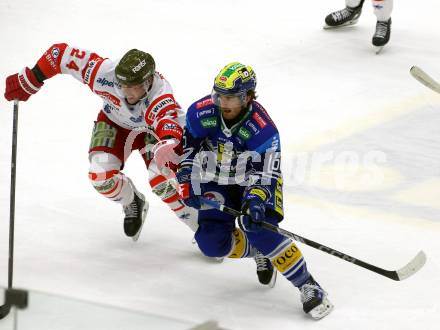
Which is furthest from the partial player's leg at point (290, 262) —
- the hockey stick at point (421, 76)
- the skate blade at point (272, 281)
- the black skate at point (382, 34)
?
the black skate at point (382, 34)

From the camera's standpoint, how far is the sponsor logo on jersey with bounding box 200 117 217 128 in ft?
15.0

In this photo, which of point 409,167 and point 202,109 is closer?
point 202,109

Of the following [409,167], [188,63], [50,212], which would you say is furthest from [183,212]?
[188,63]

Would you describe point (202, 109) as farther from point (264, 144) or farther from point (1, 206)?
point (1, 206)

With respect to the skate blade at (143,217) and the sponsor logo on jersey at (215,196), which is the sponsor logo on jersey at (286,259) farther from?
the skate blade at (143,217)

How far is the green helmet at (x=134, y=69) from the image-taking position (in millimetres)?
4699

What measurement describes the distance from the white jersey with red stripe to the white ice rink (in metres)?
0.78

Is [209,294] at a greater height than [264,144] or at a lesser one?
lesser

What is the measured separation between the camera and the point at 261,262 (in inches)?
189

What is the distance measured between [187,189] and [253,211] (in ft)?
1.60

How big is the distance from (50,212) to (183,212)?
3.21ft

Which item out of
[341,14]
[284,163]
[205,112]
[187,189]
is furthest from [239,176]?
[341,14]

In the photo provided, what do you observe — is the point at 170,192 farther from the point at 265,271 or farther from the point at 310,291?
the point at 310,291

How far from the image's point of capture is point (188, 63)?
7840mm
